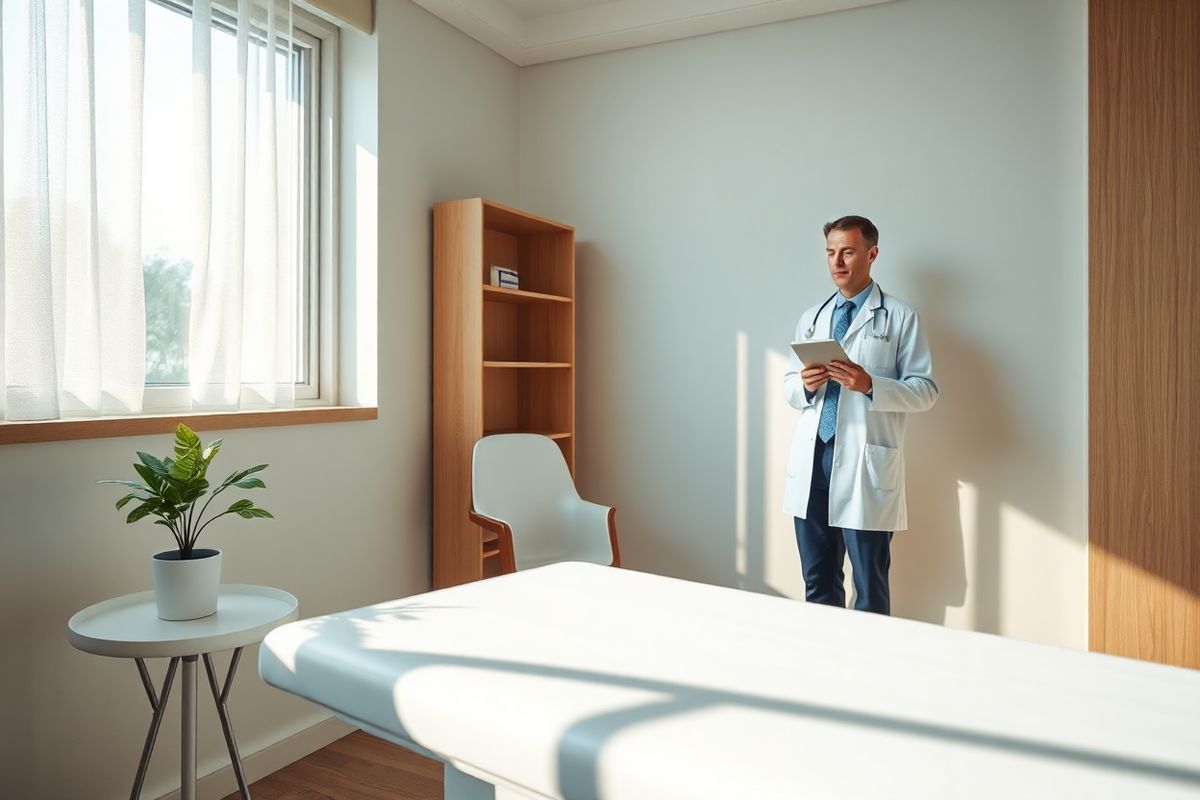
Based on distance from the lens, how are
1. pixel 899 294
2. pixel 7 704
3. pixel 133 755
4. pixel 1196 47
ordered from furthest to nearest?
pixel 899 294
pixel 1196 47
pixel 133 755
pixel 7 704

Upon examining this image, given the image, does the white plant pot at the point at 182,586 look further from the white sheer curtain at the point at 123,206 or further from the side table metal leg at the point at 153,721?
A: the white sheer curtain at the point at 123,206

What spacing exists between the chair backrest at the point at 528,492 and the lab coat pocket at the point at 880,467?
41.2 inches

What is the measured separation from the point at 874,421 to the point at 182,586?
6.61 feet

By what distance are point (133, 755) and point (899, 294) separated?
108 inches

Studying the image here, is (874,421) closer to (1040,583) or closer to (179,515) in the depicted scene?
(1040,583)

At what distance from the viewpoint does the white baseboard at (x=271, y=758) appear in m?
2.13

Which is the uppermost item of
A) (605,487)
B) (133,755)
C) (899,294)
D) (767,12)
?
(767,12)

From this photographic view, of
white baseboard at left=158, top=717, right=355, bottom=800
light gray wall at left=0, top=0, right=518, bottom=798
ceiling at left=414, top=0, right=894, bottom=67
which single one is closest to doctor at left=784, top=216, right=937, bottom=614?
ceiling at left=414, top=0, right=894, bottom=67

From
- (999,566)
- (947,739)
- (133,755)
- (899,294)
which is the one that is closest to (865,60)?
(899,294)

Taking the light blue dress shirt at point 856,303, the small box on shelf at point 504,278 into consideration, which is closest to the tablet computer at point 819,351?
the light blue dress shirt at point 856,303

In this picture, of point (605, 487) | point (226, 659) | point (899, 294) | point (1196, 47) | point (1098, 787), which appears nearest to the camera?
point (1098, 787)

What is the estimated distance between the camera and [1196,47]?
8.03 ft

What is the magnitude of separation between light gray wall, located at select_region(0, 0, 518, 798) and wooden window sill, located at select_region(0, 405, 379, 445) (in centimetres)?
4

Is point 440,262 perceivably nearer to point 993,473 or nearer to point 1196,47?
point 993,473
